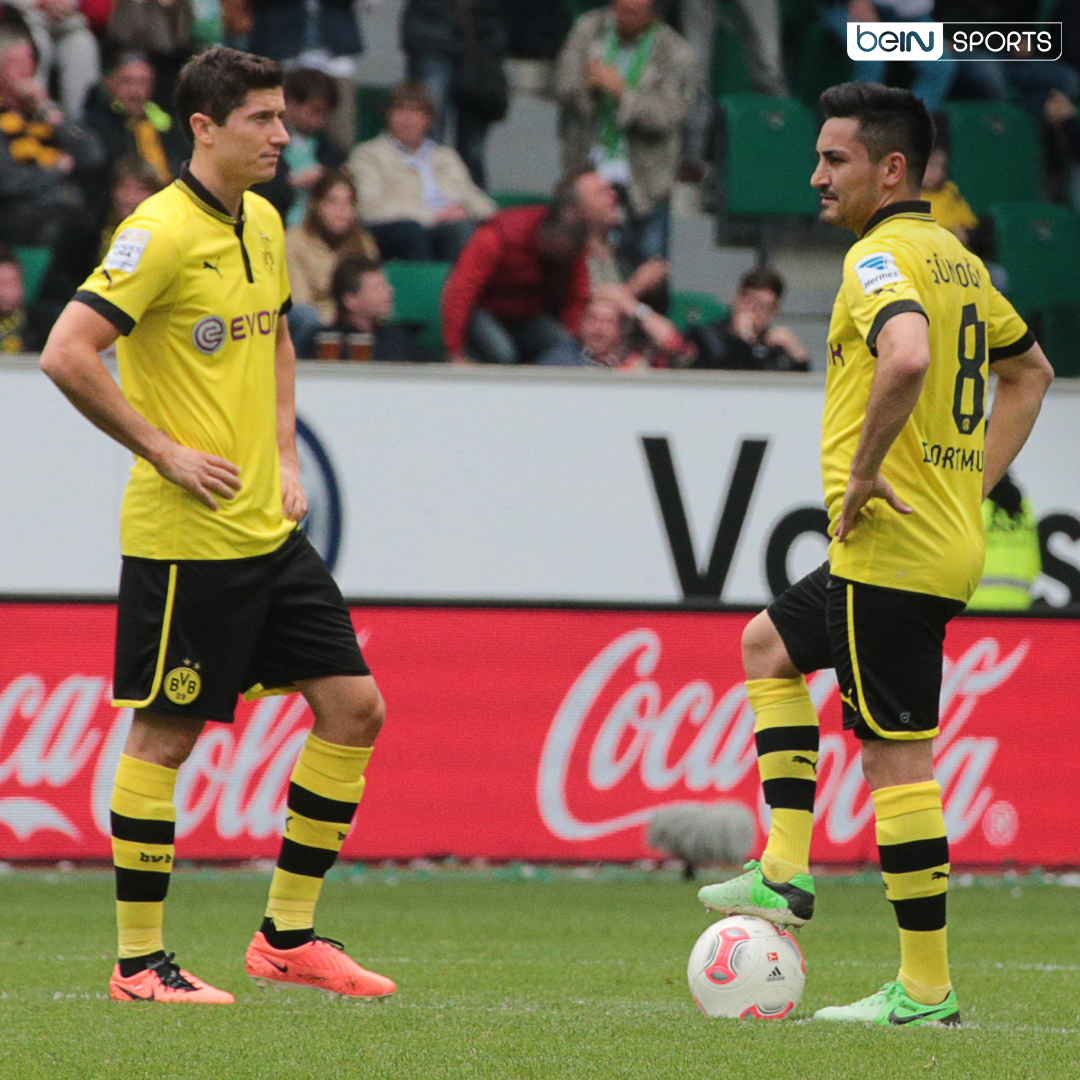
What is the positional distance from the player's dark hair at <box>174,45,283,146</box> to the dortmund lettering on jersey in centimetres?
142

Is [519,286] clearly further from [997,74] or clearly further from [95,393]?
[95,393]

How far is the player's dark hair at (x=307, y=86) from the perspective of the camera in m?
10.5

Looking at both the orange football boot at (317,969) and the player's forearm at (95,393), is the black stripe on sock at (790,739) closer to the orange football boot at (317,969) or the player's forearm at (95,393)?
the orange football boot at (317,969)

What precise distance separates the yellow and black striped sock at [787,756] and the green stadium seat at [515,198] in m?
7.83

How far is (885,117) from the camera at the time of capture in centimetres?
423

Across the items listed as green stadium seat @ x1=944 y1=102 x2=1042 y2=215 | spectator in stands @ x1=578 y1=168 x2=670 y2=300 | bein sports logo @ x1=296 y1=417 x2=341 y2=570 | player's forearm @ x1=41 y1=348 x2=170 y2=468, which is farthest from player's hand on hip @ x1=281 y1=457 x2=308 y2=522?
green stadium seat @ x1=944 y1=102 x2=1042 y2=215

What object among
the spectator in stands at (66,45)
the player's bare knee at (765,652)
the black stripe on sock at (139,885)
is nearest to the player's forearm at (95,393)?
the black stripe on sock at (139,885)

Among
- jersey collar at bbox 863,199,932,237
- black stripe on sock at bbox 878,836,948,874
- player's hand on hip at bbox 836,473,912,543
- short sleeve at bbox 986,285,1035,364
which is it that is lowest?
black stripe on sock at bbox 878,836,948,874

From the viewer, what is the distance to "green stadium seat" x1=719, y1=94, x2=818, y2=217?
11898mm

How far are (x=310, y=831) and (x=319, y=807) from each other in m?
0.06

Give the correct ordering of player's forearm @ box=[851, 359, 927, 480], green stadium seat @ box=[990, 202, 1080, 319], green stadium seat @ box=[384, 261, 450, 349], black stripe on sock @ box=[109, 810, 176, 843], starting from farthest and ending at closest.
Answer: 1. green stadium seat @ box=[990, 202, 1080, 319]
2. green stadium seat @ box=[384, 261, 450, 349]
3. black stripe on sock @ box=[109, 810, 176, 843]
4. player's forearm @ box=[851, 359, 927, 480]

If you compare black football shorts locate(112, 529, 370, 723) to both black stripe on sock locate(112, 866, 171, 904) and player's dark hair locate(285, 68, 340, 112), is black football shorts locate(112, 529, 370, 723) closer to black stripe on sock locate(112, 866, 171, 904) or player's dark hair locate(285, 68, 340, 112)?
black stripe on sock locate(112, 866, 171, 904)

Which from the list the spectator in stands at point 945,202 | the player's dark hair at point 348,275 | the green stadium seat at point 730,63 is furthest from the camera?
the green stadium seat at point 730,63

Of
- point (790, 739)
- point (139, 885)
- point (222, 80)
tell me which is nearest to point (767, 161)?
point (222, 80)
